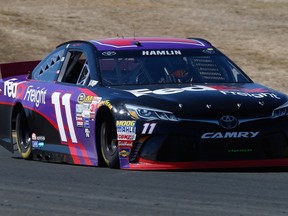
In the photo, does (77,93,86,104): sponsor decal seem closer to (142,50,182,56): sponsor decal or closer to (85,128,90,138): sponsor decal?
(85,128,90,138): sponsor decal

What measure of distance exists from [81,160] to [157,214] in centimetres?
366

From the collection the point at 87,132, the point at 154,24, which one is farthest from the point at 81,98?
the point at 154,24

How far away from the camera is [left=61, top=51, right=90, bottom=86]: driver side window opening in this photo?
37.0 ft

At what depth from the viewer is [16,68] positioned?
1338 cm

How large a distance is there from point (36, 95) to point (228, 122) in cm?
283

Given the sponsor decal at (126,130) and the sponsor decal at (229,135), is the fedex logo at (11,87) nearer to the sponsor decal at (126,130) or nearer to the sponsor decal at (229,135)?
the sponsor decal at (126,130)

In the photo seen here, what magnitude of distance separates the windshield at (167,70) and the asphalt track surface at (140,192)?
1.03m

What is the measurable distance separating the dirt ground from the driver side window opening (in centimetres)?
1352

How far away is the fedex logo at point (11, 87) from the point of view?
12457 millimetres

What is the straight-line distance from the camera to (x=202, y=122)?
971 centimetres

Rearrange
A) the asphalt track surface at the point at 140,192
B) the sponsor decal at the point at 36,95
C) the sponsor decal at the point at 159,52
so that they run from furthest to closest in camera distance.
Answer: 1. the sponsor decal at the point at 36,95
2. the sponsor decal at the point at 159,52
3. the asphalt track surface at the point at 140,192

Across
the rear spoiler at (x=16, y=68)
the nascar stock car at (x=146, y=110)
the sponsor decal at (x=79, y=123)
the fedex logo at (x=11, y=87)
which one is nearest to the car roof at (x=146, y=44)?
the nascar stock car at (x=146, y=110)

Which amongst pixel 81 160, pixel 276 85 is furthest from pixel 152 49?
pixel 276 85

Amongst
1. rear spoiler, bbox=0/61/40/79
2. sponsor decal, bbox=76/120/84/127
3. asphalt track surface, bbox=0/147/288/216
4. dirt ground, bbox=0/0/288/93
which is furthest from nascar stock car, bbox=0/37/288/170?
dirt ground, bbox=0/0/288/93
